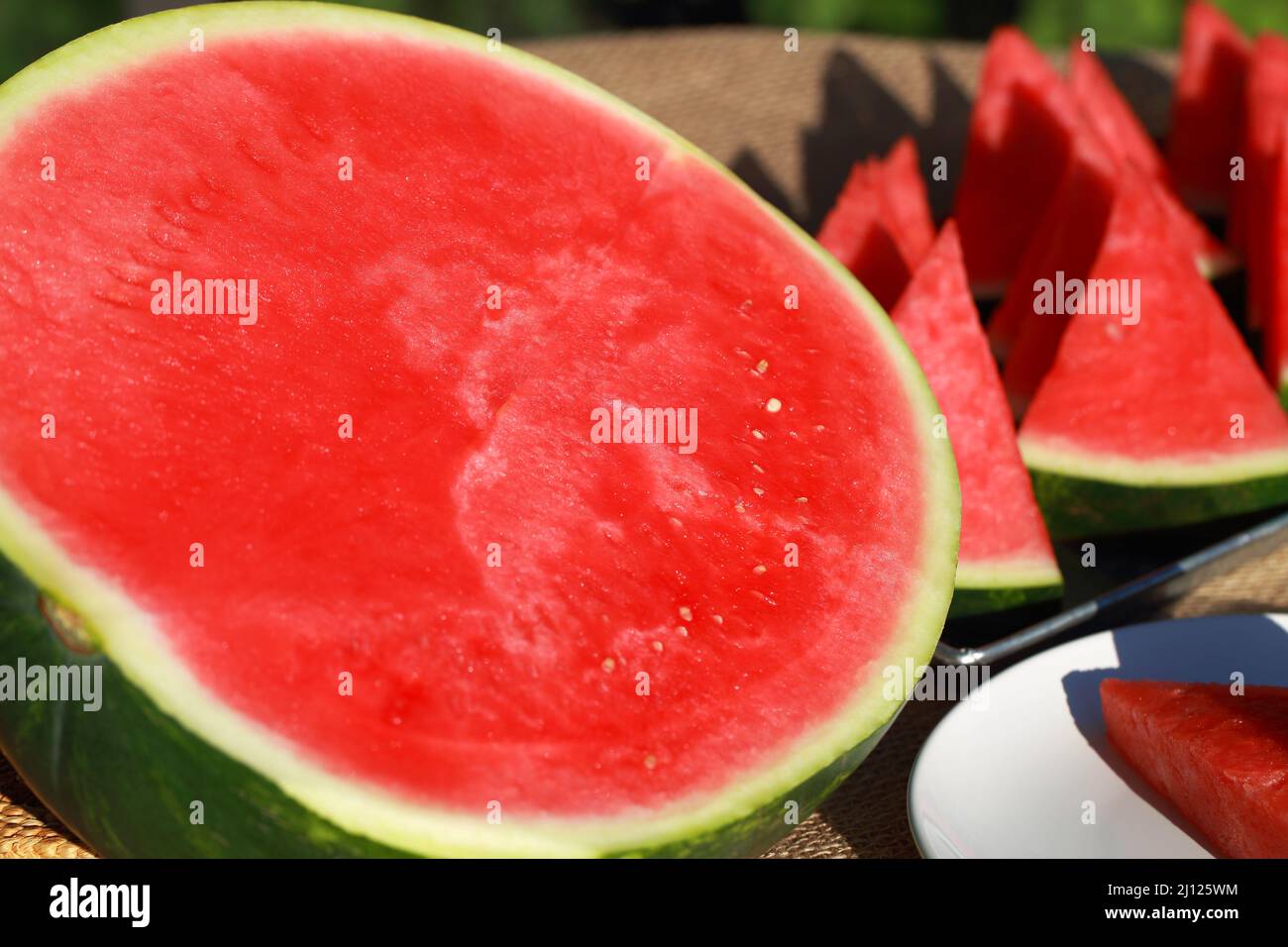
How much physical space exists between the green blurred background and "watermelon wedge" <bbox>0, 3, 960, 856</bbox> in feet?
7.34

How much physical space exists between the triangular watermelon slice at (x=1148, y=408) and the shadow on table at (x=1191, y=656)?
0.23 m

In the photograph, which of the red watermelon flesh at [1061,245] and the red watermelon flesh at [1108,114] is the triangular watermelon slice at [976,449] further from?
the red watermelon flesh at [1108,114]

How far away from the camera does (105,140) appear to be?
881mm

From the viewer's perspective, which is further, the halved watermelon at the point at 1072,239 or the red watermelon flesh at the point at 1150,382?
the halved watermelon at the point at 1072,239

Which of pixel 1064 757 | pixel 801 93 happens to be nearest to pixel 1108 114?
pixel 801 93

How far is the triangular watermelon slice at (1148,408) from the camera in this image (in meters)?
1.36

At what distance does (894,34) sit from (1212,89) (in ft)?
4.27

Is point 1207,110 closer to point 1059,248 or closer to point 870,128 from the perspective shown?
point 870,128

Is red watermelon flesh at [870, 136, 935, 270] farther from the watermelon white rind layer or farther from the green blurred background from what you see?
the green blurred background

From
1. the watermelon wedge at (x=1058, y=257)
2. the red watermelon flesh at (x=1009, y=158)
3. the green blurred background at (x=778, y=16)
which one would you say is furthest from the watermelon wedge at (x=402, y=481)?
the green blurred background at (x=778, y=16)

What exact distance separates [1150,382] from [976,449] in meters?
0.26

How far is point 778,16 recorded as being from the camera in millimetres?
3227
